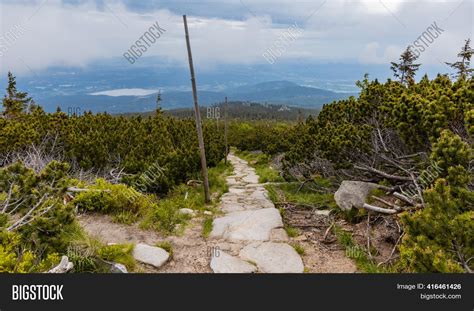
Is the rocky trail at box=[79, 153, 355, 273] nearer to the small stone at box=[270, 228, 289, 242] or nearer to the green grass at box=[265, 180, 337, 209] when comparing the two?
the small stone at box=[270, 228, 289, 242]

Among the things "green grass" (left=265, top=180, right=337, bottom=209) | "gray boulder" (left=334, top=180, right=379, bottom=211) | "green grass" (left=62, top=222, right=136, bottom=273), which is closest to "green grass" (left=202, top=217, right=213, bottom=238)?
"green grass" (left=62, top=222, right=136, bottom=273)

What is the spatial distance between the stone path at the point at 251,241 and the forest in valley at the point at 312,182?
290 millimetres

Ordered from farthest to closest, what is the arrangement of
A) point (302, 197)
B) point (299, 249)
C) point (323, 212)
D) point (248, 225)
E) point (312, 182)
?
point (312, 182), point (302, 197), point (323, 212), point (248, 225), point (299, 249)

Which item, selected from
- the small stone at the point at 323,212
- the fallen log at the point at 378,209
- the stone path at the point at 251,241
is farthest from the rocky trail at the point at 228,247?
the fallen log at the point at 378,209

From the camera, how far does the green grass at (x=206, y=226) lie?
5521mm

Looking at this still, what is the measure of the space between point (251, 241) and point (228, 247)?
15.8 inches

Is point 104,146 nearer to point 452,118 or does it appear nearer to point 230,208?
point 230,208

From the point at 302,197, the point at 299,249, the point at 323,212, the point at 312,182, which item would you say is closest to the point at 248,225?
the point at 299,249

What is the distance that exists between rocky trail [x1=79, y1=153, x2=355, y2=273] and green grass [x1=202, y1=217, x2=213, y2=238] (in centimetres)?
7

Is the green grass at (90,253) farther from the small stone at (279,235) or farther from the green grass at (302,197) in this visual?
the green grass at (302,197)

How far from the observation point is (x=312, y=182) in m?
8.98

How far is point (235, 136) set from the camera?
93.6 ft

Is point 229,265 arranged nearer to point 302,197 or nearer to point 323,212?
point 323,212
